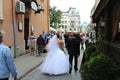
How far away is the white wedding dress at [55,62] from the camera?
1566 centimetres

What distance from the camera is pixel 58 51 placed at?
16.3 meters

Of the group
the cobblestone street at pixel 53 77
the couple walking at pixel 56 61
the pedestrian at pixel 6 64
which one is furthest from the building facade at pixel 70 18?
the pedestrian at pixel 6 64

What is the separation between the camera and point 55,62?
52.1 feet

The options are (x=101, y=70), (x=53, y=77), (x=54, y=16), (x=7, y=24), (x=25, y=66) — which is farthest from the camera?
(x=54, y=16)

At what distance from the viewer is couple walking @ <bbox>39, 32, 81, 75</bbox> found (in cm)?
1568

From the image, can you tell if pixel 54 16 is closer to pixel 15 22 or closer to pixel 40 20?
pixel 40 20

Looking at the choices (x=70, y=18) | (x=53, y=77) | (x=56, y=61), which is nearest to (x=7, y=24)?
(x=56, y=61)

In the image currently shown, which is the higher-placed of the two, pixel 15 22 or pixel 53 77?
pixel 15 22

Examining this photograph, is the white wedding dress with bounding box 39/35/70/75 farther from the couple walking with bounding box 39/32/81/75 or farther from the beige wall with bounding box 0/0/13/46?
the beige wall with bounding box 0/0/13/46

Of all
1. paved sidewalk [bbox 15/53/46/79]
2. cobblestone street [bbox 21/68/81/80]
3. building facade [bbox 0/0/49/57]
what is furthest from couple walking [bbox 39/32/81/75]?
building facade [bbox 0/0/49/57]

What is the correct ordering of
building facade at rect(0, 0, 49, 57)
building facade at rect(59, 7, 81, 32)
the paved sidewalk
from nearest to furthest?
the paved sidewalk
building facade at rect(0, 0, 49, 57)
building facade at rect(59, 7, 81, 32)

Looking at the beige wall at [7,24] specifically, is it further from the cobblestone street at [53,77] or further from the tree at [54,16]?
the tree at [54,16]

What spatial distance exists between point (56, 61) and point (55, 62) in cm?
6

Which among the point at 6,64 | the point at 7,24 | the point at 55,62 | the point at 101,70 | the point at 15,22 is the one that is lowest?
the point at 55,62
